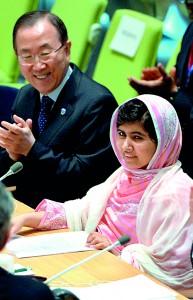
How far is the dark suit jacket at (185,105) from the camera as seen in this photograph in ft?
11.8

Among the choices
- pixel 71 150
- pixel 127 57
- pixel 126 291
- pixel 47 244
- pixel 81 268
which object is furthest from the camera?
pixel 127 57

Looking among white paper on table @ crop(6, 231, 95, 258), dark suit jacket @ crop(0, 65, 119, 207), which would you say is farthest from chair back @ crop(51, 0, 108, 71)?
white paper on table @ crop(6, 231, 95, 258)

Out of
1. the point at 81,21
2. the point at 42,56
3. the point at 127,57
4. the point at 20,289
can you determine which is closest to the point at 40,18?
the point at 42,56

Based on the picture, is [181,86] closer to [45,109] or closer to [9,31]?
[45,109]

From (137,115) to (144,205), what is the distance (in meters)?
0.32

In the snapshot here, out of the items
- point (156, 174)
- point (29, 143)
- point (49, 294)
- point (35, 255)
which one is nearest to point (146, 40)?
point (29, 143)

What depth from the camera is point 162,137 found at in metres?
2.91

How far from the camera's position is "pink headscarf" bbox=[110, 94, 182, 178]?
291cm

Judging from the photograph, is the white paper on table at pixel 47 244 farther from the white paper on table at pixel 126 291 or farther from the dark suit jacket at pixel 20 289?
the dark suit jacket at pixel 20 289

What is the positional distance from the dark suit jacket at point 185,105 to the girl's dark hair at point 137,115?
0.63 m

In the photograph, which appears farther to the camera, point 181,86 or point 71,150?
point 181,86

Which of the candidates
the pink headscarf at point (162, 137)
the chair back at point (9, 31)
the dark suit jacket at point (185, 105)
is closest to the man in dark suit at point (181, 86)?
the dark suit jacket at point (185, 105)

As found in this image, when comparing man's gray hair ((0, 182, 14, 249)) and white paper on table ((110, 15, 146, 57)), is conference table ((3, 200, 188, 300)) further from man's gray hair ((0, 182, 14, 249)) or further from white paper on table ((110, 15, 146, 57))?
white paper on table ((110, 15, 146, 57))

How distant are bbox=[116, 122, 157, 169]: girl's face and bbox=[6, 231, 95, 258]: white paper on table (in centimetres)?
32
